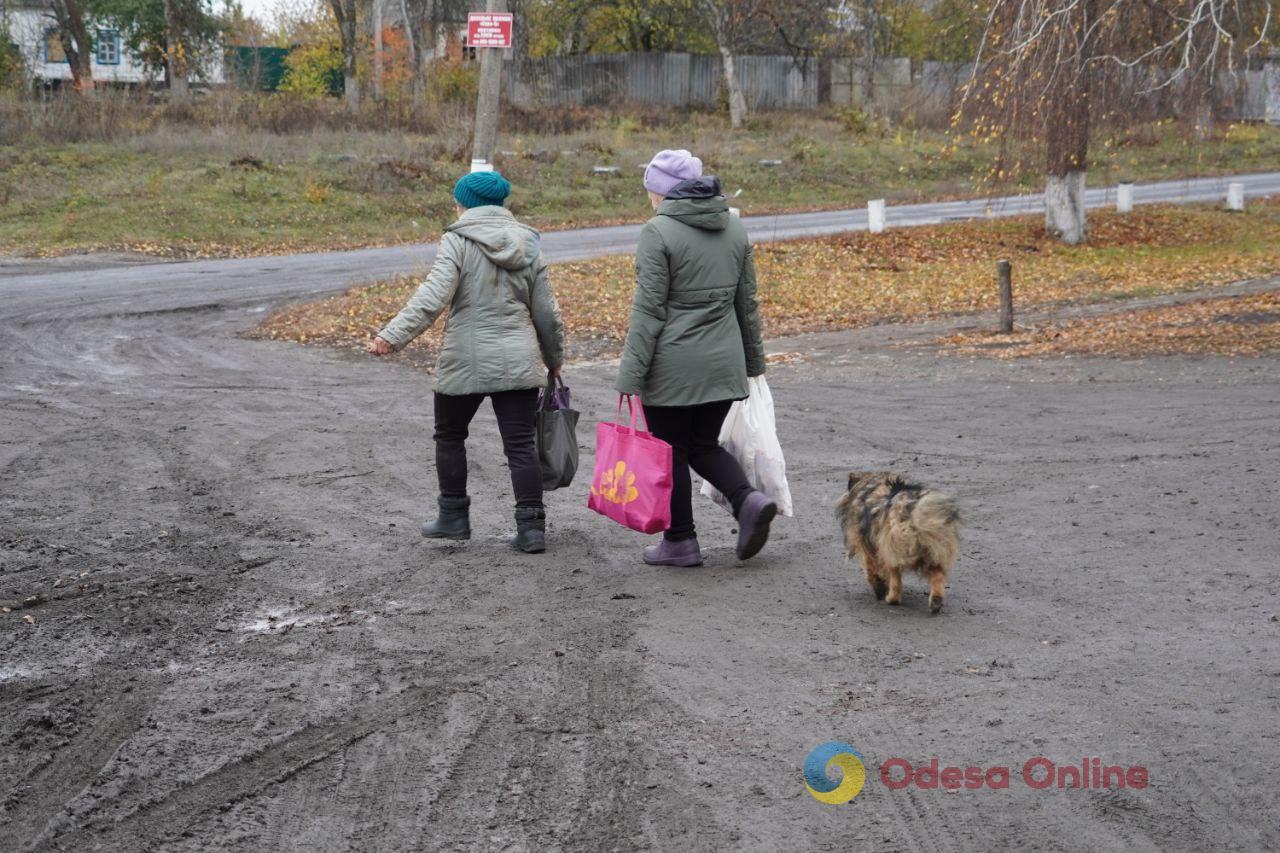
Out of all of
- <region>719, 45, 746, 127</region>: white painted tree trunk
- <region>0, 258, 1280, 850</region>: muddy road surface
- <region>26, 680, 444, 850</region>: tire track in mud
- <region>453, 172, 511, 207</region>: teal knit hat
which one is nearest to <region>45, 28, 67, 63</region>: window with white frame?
<region>719, 45, 746, 127</region>: white painted tree trunk

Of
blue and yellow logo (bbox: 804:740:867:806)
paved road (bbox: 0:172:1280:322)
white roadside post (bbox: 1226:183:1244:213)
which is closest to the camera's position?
blue and yellow logo (bbox: 804:740:867:806)

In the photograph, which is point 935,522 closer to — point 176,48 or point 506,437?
point 506,437

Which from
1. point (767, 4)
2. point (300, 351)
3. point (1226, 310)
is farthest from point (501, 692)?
point (767, 4)

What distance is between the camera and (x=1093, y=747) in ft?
14.4

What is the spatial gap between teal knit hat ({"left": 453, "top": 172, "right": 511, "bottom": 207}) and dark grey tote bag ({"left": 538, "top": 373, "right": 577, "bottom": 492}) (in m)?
1.00

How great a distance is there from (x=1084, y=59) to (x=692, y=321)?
44.1 feet

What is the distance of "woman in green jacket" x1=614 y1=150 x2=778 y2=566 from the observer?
6480mm

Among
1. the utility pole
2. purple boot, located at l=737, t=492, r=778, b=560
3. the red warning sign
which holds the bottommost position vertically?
purple boot, located at l=737, t=492, r=778, b=560

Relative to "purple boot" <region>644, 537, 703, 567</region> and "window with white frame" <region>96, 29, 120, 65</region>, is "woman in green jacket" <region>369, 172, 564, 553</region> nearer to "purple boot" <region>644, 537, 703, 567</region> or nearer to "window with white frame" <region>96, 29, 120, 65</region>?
"purple boot" <region>644, 537, 703, 567</region>

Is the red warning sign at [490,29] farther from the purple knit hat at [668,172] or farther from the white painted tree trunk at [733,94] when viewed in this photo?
the white painted tree trunk at [733,94]

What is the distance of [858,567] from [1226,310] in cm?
1204

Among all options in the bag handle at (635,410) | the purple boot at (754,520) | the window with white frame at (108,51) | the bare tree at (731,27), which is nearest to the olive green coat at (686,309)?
the bag handle at (635,410)

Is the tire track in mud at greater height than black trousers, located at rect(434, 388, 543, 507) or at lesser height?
lesser

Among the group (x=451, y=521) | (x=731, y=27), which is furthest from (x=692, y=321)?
(x=731, y=27)
